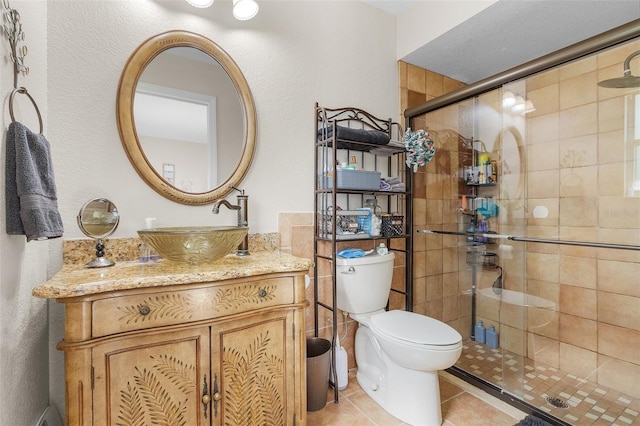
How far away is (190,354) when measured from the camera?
1069 millimetres

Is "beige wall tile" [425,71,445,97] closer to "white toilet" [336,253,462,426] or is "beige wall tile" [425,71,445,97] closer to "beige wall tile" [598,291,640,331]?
"white toilet" [336,253,462,426]

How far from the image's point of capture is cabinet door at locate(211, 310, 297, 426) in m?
1.12

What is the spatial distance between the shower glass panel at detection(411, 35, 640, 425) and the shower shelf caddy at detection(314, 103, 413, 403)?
183mm

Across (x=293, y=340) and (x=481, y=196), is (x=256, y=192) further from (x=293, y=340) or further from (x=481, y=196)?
(x=481, y=196)

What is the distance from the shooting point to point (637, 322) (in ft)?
5.93

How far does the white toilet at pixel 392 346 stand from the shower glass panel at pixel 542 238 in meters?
0.55

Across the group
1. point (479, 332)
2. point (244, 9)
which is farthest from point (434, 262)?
point (244, 9)

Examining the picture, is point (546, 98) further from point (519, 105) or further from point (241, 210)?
point (241, 210)

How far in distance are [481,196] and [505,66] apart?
115 cm

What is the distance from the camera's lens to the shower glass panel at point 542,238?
1726 mm

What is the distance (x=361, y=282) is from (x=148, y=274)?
113 cm

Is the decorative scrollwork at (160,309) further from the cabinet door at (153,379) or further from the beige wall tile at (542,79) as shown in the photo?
the beige wall tile at (542,79)

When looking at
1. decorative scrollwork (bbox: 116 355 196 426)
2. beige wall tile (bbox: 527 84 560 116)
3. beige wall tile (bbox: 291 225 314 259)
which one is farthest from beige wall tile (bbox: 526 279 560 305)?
decorative scrollwork (bbox: 116 355 196 426)

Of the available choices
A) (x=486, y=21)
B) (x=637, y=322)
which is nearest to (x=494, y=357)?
(x=637, y=322)
